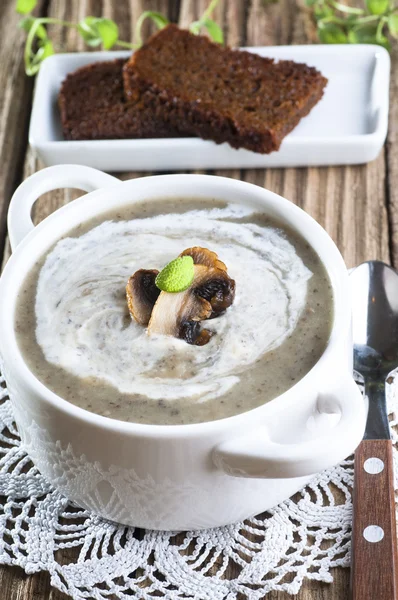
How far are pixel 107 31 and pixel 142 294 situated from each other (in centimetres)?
137

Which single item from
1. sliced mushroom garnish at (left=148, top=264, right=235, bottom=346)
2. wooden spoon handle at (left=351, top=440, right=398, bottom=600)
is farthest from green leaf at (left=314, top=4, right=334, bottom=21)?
wooden spoon handle at (left=351, top=440, right=398, bottom=600)

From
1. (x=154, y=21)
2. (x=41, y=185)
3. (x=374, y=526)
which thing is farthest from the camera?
(x=154, y=21)

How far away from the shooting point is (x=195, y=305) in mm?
1504

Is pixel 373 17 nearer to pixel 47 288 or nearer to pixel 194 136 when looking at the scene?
pixel 194 136

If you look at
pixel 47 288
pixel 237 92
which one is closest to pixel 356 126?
pixel 237 92

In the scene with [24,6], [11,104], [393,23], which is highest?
[24,6]

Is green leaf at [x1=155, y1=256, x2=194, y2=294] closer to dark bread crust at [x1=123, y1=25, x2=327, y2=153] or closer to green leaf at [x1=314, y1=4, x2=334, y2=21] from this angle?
dark bread crust at [x1=123, y1=25, x2=327, y2=153]

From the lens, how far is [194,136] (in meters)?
2.39

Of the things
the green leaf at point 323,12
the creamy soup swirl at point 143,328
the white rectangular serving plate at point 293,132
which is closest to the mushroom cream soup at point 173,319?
the creamy soup swirl at point 143,328

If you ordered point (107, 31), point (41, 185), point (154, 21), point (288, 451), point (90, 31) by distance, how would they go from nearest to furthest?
point (288, 451) < point (41, 185) < point (107, 31) < point (90, 31) < point (154, 21)

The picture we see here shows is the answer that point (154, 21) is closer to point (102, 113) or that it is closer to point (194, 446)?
point (102, 113)

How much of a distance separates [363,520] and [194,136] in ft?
Answer: 4.23

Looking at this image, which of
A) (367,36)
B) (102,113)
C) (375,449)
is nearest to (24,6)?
(102,113)

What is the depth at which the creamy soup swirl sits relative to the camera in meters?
1.42
